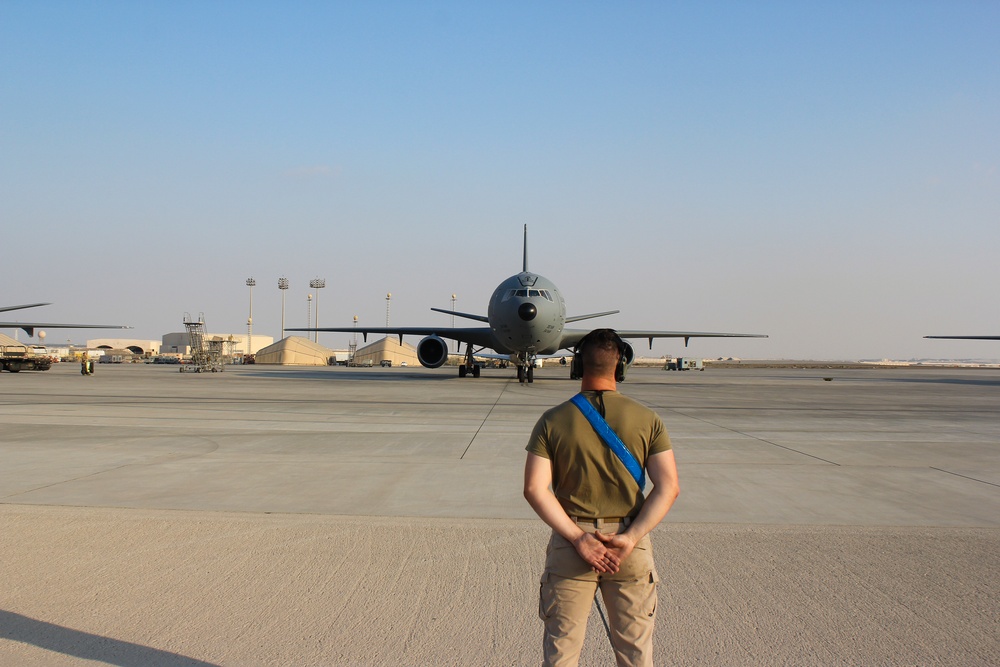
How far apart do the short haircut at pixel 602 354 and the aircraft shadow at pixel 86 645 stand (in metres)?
2.35

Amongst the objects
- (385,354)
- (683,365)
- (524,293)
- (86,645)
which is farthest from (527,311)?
(385,354)

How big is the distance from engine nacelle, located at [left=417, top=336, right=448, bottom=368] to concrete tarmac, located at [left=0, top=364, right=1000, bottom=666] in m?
20.3

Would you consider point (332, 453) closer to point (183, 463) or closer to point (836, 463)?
point (183, 463)

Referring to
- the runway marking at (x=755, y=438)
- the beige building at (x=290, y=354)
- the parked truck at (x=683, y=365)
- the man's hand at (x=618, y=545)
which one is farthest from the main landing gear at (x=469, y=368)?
the beige building at (x=290, y=354)

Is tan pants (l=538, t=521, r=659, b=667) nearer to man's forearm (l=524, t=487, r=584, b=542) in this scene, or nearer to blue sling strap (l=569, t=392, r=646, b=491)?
man's forearm (l=524, t=487, r=584, b=542)

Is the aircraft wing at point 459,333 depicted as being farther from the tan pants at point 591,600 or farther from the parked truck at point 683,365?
the parked truck at point 683,365

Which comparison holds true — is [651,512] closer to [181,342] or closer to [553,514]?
[553,514]

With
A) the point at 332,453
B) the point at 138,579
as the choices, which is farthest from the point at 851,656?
the point at 332,453

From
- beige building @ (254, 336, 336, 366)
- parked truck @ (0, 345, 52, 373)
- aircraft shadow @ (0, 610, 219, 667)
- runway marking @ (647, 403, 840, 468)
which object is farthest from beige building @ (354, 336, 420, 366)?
aircraft shadow @ (0, 610, 219, 667)

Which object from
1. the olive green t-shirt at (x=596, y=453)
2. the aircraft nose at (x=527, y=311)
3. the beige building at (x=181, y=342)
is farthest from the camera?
the beige building at (x=181, y=342)

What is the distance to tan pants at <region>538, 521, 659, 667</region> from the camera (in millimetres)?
2750

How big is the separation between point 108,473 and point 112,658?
519 centimetres

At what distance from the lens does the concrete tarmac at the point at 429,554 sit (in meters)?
3.63

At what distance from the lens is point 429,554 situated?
5.05 metres
